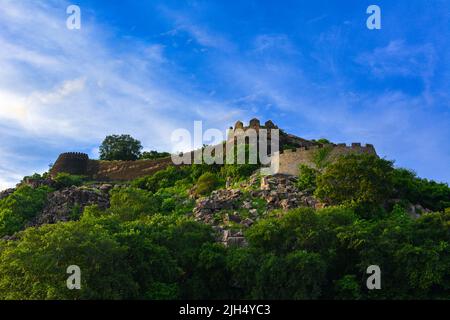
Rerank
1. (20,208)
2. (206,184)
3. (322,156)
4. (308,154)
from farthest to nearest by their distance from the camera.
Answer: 1. (20,208)
2. (206,184)
3. (308,154)
4. (322,156)

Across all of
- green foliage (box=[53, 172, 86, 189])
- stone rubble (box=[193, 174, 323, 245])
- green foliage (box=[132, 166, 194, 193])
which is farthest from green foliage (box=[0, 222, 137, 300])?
green foliage (box=[53, 172, 86, 189])

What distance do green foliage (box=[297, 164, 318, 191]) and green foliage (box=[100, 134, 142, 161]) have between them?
4654cm

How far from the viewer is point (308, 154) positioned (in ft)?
171

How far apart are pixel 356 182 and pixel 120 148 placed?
55986 millimetres

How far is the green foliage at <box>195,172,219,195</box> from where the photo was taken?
184ft

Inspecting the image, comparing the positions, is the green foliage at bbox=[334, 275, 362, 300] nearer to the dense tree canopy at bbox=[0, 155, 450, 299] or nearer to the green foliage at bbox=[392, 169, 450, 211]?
the dense tree canopy at bbox=[0, 155, 450, 299]

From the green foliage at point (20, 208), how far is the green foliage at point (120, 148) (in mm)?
27364

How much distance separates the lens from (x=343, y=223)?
35.4 metres

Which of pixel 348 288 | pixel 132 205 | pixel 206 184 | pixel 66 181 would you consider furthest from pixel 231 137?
pixel 348 288

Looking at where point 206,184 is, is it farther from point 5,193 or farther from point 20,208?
point 5,193

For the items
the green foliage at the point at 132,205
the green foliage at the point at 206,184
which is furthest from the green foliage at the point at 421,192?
the green foliage at the point at 132,205
